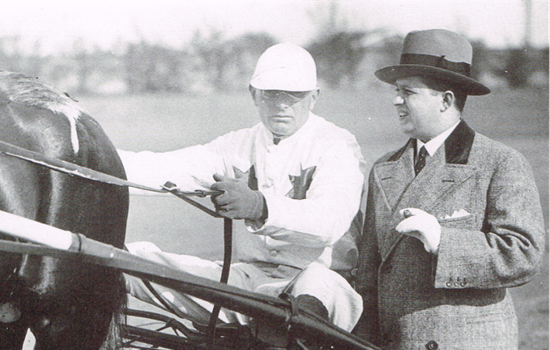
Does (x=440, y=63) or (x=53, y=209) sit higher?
(x=440, y=63)

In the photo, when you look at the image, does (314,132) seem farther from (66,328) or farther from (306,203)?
(66,328)

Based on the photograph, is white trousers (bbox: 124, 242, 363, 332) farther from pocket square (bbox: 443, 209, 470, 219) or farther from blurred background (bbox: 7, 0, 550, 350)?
blurred background (bbox: 7, 0, 550, 350)

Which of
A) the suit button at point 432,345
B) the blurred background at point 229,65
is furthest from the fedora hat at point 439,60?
the blurred background at point 229,65

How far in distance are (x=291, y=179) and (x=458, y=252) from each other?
602 millimetres

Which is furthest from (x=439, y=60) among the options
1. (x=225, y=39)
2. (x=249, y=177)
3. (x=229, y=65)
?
(x=229, y=65)

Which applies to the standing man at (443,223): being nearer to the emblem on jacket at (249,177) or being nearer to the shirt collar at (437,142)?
the shirt collar at (437,142)

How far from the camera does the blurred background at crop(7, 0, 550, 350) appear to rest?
12.9 feet

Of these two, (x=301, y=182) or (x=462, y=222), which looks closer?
(x=462, y=222)

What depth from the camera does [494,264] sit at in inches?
61.0

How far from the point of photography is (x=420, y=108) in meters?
1.78

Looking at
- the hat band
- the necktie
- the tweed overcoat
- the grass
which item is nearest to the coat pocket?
the tweed overcoat

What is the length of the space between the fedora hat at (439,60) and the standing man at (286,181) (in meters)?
0.30

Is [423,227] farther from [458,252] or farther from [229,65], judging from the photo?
[229,65]

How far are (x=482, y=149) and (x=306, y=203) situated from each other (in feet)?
1.61
